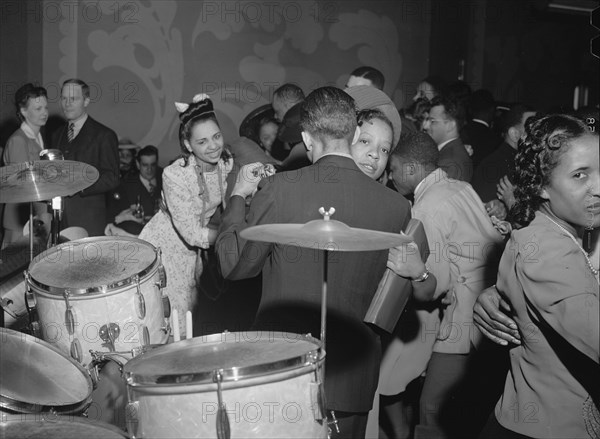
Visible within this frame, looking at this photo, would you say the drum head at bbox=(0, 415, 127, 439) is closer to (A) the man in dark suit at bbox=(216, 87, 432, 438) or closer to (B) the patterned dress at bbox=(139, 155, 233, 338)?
(A) the man in dark suit at bbox=(216, 87, 432, 438)

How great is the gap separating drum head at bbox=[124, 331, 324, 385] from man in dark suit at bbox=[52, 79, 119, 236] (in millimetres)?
3436

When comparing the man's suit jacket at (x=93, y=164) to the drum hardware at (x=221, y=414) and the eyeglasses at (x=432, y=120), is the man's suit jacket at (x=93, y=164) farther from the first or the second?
the drum hardware at (x=221, y=414)

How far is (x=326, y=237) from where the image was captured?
236 cm

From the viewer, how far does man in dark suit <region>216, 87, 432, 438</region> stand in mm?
2873

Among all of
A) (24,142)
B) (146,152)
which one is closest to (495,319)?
(24,142)

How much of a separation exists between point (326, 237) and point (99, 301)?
1.50m

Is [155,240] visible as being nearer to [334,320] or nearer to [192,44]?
[334,320]

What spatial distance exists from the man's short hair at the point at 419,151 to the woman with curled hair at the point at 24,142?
3.27 metres

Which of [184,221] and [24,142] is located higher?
[24,142]

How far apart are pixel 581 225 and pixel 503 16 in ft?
23.3

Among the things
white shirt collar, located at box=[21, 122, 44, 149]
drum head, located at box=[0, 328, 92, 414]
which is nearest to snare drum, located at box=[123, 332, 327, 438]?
drum head, located at box=[0, 328, 92, 414]

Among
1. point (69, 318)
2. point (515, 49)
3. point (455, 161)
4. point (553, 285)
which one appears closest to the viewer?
point (553, 285)

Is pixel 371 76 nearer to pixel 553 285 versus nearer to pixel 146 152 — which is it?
pixel 146 152

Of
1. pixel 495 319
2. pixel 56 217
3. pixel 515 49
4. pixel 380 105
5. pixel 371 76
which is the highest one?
pixel 515 49
